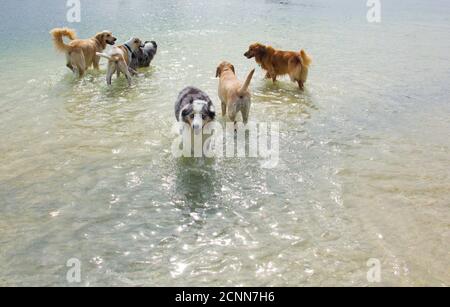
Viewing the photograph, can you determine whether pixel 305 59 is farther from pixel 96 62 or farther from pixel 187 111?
pixel 96 62

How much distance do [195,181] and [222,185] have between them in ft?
1.06

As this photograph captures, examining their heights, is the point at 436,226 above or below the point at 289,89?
below

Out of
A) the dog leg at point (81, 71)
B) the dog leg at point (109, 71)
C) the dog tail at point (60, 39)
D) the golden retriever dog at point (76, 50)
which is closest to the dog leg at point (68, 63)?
the golden retriever dog at point (76, 50)

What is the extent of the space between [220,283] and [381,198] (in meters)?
2.16

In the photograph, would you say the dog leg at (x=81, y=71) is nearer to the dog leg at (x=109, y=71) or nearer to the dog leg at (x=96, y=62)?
the dog leg at (x=96, y=62)

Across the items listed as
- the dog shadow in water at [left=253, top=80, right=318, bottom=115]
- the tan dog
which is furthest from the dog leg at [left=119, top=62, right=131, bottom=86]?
the dog shadow in water at [left=253, top=80, right=318, bottom=115]

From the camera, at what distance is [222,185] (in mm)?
4398

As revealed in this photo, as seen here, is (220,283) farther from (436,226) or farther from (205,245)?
(436,226)

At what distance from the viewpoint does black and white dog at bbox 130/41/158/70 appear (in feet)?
29.9

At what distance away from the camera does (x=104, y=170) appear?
15.3 ft

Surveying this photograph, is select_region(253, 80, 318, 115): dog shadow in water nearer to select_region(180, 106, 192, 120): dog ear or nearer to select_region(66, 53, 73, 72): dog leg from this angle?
select_region(180, 106, 192, 120): dog ear
